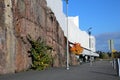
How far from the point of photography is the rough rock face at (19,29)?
29.8m

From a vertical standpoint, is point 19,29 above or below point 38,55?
above

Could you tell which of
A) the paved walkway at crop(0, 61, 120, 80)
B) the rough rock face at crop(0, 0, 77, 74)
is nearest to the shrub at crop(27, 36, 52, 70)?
the rough rock face at crop(0, 0, 77, 74)

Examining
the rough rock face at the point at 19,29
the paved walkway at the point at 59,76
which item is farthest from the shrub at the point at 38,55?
the paved walkway at the point at 59,76

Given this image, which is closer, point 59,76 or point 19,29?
point 59,76

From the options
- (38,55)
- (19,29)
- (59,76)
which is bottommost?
(59,76)

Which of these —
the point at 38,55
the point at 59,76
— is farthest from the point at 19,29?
the point at 59,76

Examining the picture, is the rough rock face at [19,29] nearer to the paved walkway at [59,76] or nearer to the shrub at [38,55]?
the shrub at [38,55]

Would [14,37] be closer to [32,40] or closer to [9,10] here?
[9,10]

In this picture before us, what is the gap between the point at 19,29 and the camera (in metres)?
34.8

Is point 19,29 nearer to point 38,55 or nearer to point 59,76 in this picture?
point 38,55

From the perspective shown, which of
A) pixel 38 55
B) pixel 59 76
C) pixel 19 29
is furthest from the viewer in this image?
pixel 38 55

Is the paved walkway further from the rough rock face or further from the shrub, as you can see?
the shrub

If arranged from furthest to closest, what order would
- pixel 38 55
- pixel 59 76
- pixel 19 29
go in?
pixel 38 55 < pixel 19 29 < pixel 59 76

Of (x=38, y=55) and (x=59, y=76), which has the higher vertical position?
(x=38, y=55)
